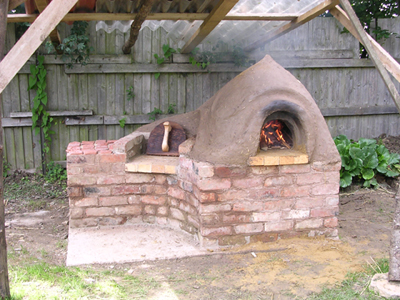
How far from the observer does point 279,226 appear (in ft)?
12.6

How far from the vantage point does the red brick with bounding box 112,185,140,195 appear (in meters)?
4.27

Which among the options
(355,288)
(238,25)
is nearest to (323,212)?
(355,288)

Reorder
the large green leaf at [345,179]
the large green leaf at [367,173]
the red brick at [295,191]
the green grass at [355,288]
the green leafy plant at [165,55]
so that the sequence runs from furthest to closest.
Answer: the green leafy plant at [165,55], the large green leaf at [367,173], the large green leaf at [345,179], the red brick at [295,191], the green grass at [355,288]

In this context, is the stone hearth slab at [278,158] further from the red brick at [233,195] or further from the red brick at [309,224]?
the red brick at [309,224]

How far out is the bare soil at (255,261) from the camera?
10.0 feet

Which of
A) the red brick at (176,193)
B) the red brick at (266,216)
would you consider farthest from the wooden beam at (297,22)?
the red brick at (176,193)

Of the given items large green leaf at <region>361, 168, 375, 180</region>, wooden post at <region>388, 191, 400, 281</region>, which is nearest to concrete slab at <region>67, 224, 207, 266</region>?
wooden post at <region>388, 191, 400, 281</region>

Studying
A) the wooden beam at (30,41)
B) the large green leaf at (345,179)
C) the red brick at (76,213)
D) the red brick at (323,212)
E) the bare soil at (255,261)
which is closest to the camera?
the wooden beam at (30,41)

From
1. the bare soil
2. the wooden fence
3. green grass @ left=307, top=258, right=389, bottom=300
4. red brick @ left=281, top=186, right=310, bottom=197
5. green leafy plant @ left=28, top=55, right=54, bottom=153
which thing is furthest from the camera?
the wooden fence

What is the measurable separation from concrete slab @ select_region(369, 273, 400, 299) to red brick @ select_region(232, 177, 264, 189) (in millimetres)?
1281

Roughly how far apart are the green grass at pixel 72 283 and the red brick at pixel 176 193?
3.60 ft

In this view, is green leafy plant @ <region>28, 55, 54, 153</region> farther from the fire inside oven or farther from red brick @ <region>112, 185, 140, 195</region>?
the fire inside oven

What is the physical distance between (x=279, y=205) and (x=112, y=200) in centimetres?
184

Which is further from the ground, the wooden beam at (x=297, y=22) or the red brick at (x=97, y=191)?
the wooden beam at (x=297, y=22)
